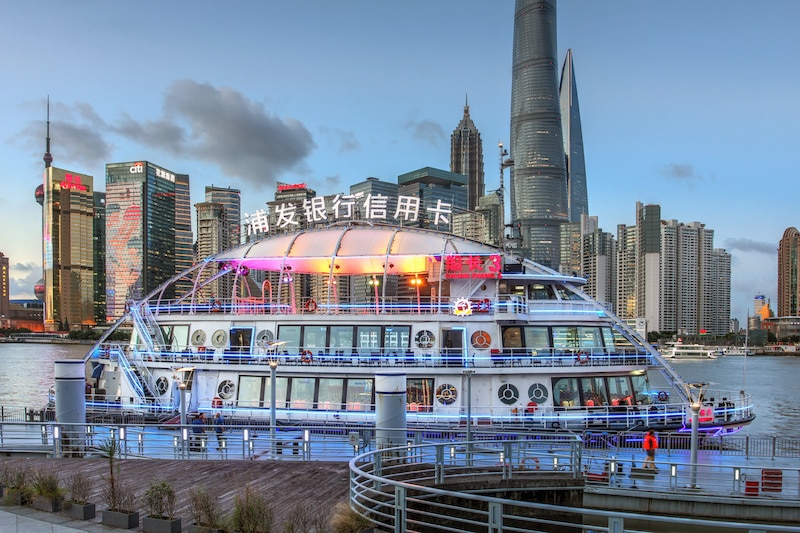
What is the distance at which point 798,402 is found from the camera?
216 ft

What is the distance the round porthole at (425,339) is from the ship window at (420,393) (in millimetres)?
1559

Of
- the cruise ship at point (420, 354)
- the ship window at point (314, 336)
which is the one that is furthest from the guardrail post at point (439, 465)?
the ship window at point (314, 336)

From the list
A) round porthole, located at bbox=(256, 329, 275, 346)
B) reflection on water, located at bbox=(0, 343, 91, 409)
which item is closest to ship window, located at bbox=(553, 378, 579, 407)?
round porthole, located at bbox=(256, 329, 275, 346)

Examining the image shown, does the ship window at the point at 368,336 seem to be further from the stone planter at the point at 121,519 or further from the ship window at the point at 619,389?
the stone planter at the point at 121,519

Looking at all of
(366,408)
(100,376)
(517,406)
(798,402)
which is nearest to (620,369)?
(517,406)

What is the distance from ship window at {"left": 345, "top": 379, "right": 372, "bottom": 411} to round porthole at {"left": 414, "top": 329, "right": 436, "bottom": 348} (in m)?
2.72

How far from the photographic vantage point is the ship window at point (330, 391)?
27.1 m

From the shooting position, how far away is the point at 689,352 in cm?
16150

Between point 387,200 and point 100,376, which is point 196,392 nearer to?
point 100,376

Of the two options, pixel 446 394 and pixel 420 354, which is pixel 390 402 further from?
pixel 420 354

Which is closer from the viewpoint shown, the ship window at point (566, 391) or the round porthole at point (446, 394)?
the ship window at point (566, 391)

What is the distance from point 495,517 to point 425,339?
18.0m

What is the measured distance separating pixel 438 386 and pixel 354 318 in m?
4.84

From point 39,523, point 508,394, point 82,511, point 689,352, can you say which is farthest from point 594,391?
point 689,352
